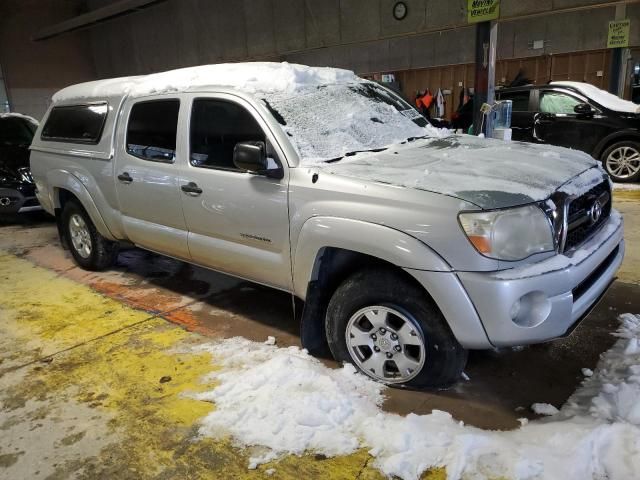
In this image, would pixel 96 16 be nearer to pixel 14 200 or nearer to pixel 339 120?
pixel 14 200

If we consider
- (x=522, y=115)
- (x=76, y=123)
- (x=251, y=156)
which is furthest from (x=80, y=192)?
(x=522, y=115)

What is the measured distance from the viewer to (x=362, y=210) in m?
2.69

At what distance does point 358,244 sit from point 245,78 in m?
1.59

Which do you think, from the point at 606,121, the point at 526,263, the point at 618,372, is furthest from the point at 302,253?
the point at 606,121

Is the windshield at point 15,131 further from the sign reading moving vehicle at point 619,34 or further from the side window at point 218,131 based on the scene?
the sign reading moving vehicle at point 619,34

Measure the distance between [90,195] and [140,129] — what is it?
102 cm

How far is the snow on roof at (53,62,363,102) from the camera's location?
350 centimetres

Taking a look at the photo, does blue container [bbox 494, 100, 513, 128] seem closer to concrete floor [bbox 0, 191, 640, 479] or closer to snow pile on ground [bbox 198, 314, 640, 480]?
concrete floor [bbox 0, 191, 640, 479]

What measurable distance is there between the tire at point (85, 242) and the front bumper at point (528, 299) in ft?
13.2

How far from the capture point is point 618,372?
291 centimetres

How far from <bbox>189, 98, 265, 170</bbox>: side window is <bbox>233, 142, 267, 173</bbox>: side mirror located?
0.26 metres

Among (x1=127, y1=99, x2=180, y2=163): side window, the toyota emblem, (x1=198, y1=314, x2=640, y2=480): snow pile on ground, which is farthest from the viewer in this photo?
(x1=127, y1=99, x2=180, y2=163): side window

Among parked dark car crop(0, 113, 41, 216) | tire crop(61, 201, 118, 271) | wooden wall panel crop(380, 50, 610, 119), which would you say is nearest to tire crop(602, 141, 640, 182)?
wooden wall panel crop(380, 50, 610, 119)

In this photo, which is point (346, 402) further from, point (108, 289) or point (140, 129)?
point (108, 289)
